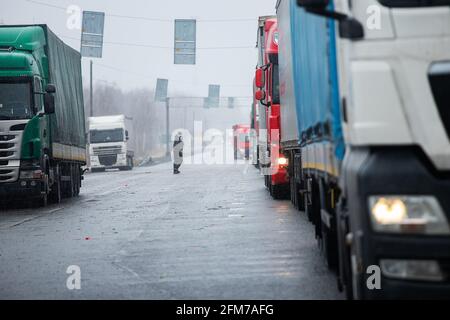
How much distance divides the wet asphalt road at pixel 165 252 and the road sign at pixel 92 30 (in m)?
15.3

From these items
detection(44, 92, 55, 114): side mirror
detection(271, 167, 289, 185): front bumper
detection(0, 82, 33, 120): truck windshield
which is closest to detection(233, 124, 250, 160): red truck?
detection(271, 167, 289, 185): front bumper

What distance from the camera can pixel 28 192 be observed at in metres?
21.7

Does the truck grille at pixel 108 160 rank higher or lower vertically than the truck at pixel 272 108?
lower

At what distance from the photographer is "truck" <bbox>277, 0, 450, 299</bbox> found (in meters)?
5.32

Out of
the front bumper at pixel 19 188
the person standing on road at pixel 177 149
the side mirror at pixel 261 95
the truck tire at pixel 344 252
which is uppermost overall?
the side mirror at pixel 261 95

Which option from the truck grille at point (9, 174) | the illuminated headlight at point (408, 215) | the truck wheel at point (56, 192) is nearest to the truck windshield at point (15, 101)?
the truck grille at point (9, 174)

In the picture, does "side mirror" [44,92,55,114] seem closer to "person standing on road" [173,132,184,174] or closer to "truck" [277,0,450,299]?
"truck" [277,0,450,299]

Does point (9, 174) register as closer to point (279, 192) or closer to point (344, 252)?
point (279, 192)

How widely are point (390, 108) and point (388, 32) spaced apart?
0.54 meters

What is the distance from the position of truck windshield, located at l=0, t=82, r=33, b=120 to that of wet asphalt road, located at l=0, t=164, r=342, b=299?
230 cm

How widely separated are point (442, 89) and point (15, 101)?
54.9ft

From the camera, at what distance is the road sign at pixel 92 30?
1387 inches

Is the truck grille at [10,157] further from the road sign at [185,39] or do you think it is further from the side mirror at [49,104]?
the road sign at [185,39]
